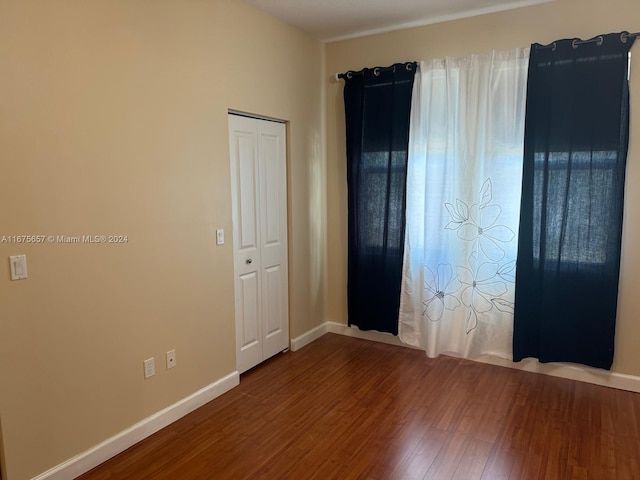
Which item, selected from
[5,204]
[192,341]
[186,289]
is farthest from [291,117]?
[5,204]

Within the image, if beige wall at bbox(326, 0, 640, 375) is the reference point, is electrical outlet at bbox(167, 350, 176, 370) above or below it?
below

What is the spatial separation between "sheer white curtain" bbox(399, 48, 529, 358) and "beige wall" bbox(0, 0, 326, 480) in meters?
1.43

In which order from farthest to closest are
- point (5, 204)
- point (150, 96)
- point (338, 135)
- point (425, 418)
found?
1. point (338, 135)
2. point (425, 418)
3. point (150, 96)
4. point (5, 204)

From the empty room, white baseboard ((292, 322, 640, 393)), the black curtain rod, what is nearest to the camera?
the empty room

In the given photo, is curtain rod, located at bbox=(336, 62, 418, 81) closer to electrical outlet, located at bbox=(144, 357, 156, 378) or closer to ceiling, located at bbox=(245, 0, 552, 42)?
ceiling, located at bbox=(245, 0, 552, 42)

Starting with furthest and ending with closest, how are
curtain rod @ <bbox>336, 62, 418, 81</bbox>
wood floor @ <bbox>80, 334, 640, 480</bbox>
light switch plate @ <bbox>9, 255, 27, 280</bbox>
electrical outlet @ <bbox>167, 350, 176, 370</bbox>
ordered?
curtain rod @ <bbox>336, 62, 418, 81</bbox>, electrical outlet @ <bbox>167, 350, 176, 370</bbox>, wood floor @ <bbox>80, 334, 640, 480</bbox>, light switch plate @ <bbox>9, 255, 27, 280</bbox>

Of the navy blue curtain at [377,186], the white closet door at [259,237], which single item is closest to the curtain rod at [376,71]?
the navy blue curtain at [377,186]

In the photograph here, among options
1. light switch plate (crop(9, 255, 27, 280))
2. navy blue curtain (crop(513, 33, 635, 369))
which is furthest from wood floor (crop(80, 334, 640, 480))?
light switch plate (crop(9, 255, 27, 280))

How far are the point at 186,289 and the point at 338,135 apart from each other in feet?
6.94

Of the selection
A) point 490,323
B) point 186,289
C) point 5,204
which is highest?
point 5,204

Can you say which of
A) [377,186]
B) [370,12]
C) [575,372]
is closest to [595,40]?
[370,12]

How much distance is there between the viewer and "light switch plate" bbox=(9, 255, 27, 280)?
193 cm

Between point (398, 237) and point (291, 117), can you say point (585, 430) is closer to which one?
point (398, 237)

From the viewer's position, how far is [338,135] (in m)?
4.09
